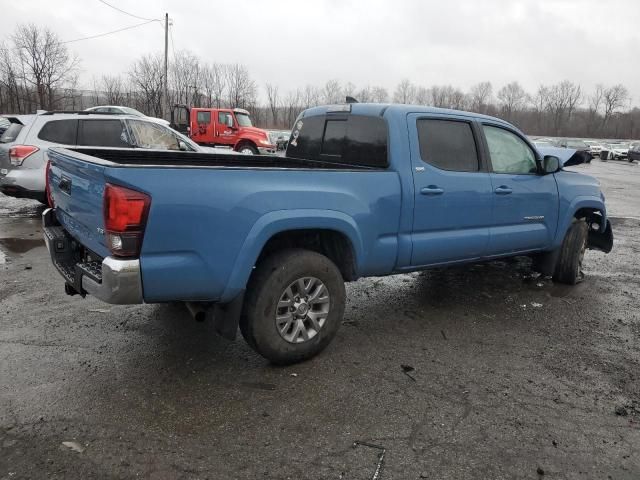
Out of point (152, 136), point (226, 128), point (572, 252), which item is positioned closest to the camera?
point (572, 252)

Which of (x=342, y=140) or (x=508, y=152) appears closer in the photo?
(x=342, y=140)

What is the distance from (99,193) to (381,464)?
2194mm

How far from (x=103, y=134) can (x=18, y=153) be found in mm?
1364

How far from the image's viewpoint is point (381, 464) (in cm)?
263

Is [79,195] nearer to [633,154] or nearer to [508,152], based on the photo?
[508,152]

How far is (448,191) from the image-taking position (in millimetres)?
4348

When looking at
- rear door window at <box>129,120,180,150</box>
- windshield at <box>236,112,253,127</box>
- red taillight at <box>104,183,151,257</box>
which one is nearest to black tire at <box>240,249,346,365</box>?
red taillight at <box>104,183,151,257</box>

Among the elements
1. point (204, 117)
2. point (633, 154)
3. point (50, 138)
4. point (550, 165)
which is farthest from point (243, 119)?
point (633, 154)

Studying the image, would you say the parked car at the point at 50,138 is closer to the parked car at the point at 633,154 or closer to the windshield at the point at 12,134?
the windshield at the point at 12,134

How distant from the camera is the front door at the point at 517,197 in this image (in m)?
4.88

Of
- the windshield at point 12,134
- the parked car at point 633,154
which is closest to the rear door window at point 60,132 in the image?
the windshield at point 12,134

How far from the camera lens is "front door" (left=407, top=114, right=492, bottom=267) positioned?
4.22 metres

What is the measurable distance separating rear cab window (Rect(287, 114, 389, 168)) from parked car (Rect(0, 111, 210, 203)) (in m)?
4.80

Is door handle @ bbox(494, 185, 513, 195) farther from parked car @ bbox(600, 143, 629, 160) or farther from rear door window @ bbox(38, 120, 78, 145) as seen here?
parked car @ bbox(600, 143, 629, 160)
